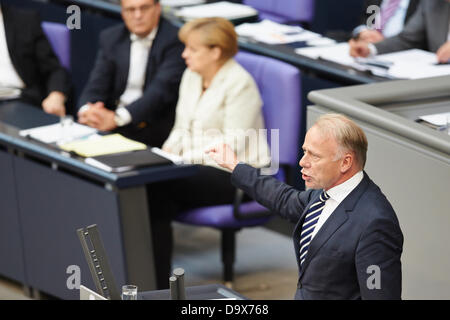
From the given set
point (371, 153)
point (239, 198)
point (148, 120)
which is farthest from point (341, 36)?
point (371, 153)

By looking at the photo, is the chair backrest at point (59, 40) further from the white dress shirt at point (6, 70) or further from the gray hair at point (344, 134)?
the gray hair at point (344, 134)

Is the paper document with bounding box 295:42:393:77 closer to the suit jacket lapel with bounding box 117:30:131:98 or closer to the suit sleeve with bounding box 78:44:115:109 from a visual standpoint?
the suit jacket lapel with bounding box 117:30:131:98

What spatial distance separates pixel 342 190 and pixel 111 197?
154 centimetres

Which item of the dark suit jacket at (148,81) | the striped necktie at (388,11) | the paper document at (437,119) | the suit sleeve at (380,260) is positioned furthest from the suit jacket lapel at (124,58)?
the suit sleeve at (380,260)

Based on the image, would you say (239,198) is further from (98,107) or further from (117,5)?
(117,5)

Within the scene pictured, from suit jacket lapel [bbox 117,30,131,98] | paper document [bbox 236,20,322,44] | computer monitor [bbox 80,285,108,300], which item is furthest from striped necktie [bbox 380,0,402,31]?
computer monitor [bbox 80,285,108,300]

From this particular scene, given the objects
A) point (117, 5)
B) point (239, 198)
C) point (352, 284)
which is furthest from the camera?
point (117, 5)

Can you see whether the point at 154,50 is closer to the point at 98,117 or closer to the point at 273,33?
the point at 98,117

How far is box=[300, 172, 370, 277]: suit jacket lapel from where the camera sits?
2.65 meters

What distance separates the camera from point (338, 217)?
8.74ft

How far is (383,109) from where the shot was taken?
3404 mm

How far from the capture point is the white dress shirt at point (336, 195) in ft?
8.79

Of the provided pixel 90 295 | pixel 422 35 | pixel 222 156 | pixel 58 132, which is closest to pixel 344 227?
pixel 222 156

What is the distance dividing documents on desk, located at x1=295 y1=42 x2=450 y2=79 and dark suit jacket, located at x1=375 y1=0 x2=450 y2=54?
109 millimetres
